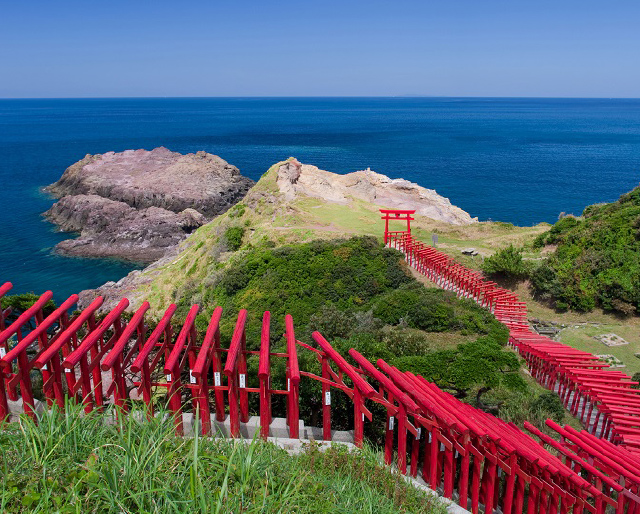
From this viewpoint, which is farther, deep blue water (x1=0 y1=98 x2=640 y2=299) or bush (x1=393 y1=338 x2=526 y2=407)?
deep blue water (x1=0 y1=98 x2=640 y2=299)

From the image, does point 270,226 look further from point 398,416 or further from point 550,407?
point 398,416

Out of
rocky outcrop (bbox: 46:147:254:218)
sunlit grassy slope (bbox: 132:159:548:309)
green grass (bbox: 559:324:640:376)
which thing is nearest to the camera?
green grass (bbox: 559:324:640:376)

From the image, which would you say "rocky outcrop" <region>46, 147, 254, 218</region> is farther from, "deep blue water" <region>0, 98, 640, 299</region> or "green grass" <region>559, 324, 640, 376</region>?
"green grass" <region>559, 324, 640, 376</region>

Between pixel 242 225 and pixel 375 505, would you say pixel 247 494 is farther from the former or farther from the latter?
pixel 242 225

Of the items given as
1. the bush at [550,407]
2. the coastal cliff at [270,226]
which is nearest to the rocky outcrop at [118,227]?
the coastal cliff at [270,226]

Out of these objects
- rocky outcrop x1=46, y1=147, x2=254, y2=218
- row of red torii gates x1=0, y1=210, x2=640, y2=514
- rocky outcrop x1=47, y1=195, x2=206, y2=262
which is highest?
row of red torii gates x1=0, y1=210, x2=640, y2=514

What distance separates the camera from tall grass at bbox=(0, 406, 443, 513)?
5078mm

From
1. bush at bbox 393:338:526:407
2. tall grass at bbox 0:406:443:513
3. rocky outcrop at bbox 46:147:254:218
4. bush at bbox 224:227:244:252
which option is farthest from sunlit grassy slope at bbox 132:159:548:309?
rocky outcrop at bbox 46:147:254:218

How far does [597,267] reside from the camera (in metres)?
22.8

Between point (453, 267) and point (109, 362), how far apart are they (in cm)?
1957

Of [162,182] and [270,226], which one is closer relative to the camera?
[270,226]

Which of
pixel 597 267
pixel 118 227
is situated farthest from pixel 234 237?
pixel 118 227

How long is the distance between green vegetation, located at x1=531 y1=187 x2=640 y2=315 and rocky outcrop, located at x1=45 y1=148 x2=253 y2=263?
38.8 metres

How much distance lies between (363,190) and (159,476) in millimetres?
43638
